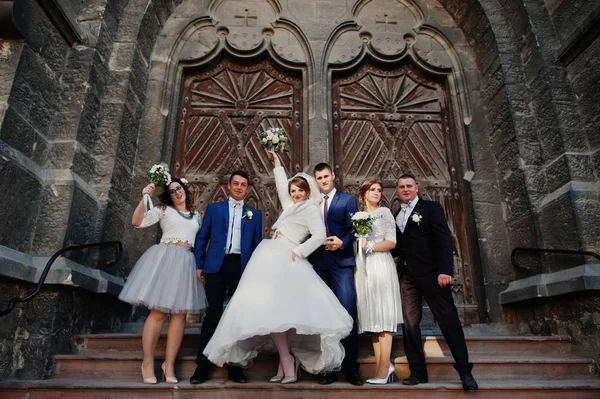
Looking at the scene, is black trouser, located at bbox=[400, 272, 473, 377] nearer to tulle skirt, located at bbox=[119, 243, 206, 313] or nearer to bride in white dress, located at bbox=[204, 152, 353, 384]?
bride in white dress, located at bbox=[204, 152, 353, 384]

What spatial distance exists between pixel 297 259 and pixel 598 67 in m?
3.85

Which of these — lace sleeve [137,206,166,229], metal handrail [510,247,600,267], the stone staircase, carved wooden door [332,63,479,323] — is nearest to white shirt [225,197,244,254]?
lace sleeve [137,206,166,229]

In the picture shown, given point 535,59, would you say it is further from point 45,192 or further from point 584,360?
point 45,192

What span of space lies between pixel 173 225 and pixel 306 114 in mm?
2859

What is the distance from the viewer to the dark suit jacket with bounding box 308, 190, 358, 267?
349cm

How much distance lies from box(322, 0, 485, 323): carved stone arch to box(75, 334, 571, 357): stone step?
144cm

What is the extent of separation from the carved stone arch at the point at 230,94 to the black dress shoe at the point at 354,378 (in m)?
2.61

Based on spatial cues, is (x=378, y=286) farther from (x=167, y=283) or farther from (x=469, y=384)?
(x=167, y=283)

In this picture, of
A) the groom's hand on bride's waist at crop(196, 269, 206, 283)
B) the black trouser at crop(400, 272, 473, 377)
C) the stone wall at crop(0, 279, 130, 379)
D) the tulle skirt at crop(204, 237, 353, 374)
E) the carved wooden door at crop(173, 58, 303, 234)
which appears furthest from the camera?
the carved wooden door at crop(173, 58, 303, 234)

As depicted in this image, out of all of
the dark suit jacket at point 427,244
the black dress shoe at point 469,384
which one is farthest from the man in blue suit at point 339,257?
the black dress shoe at point 469,384

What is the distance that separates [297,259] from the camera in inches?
128

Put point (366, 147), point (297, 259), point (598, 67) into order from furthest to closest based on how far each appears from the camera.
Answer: point (366, 147) → point (598, 67) → point (297, 259)

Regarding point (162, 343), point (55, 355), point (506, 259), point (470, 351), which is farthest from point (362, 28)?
point (55, 355)

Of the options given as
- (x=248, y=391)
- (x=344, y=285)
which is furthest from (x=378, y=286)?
(x=248, y=391)
